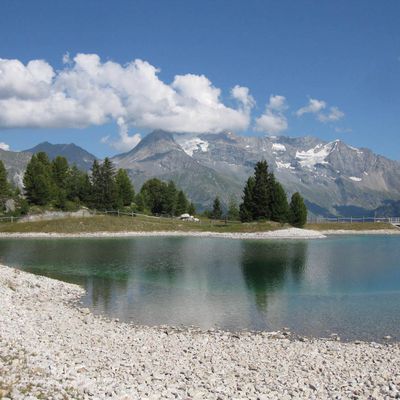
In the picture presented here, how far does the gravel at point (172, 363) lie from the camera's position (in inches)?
689

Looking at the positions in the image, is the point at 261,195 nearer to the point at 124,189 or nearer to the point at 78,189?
the point at 124,189

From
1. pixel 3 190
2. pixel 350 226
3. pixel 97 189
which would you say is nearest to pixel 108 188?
pixel 97 189

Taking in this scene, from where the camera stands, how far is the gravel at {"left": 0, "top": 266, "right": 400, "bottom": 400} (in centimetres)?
1750

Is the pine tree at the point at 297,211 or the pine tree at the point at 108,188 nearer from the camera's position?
the pine tree at the point at 297,211

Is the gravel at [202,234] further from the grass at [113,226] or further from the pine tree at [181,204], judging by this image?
the pine tree at [181,204]

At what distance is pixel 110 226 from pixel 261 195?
42.5m

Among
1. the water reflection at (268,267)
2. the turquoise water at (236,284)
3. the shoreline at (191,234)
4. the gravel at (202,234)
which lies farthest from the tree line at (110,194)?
the turquoise water at (236,284)

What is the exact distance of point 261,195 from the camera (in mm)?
125125

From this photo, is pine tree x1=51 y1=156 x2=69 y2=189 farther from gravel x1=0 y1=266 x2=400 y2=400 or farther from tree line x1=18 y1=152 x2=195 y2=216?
gravel x1=0 y1=266 x2=400 y2=400

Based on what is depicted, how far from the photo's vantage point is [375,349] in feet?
83.4

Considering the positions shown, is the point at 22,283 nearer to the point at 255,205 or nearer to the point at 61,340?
the point at 61,340

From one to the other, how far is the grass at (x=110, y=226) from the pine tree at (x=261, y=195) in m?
3.90

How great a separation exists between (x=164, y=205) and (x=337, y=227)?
5900 cm

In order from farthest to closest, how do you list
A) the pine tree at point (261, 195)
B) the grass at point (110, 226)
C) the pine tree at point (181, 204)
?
the pine tree at point (181, 204) < the pine tree at point (261, 195) < the grass at point (110, 226)
